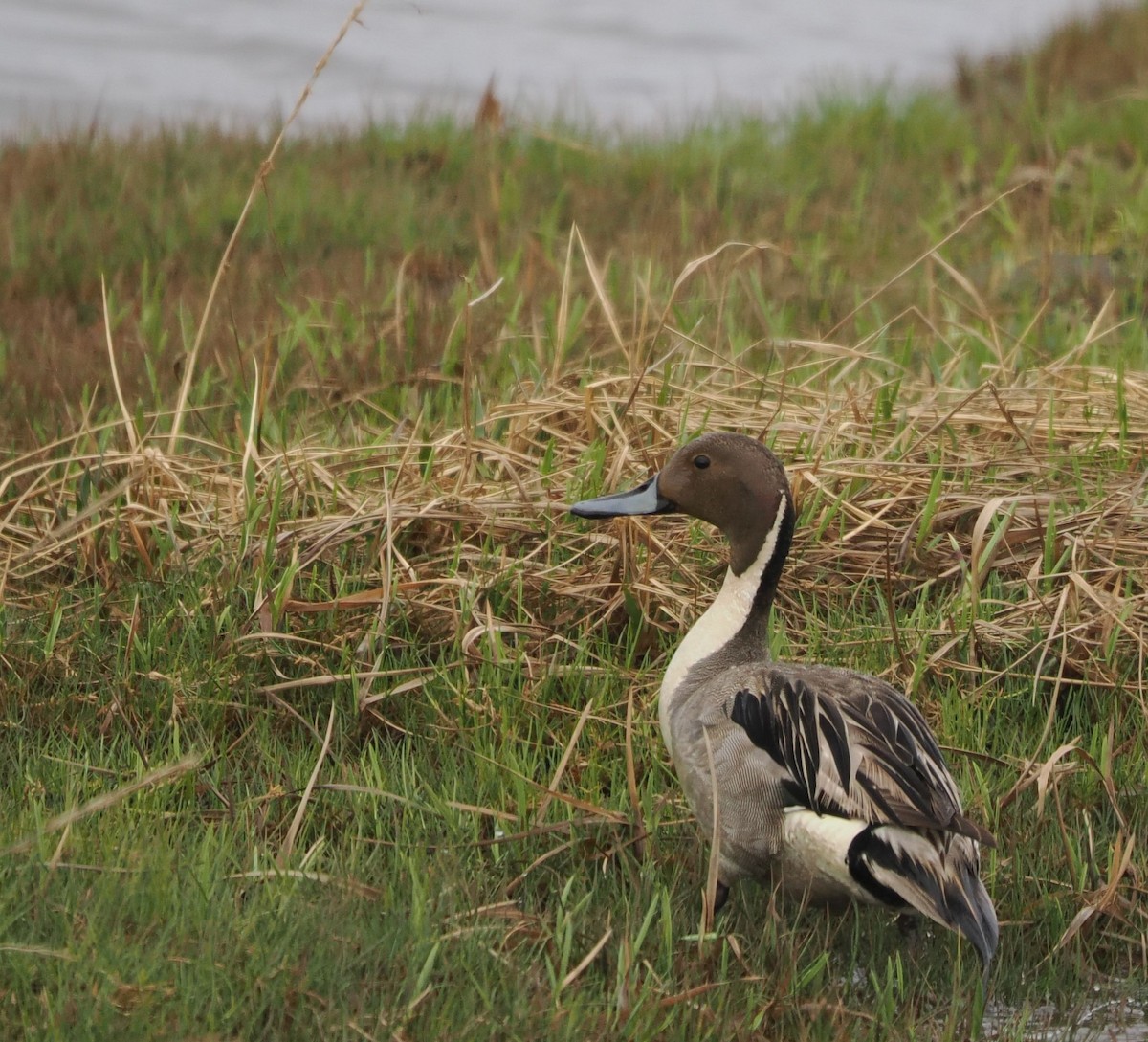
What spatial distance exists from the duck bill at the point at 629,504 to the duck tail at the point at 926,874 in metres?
0.94

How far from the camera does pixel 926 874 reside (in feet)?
9.68

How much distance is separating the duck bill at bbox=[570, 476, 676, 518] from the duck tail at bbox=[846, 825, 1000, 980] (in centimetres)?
94

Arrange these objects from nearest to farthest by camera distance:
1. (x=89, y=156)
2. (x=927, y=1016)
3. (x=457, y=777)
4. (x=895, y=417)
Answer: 1. (x=927, y=1016)
2. (x=457, y=777)
3. (x=895, y=417)
4. (x=89, y=156)

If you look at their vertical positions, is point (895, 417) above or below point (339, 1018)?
above

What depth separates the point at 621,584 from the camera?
4285 mm

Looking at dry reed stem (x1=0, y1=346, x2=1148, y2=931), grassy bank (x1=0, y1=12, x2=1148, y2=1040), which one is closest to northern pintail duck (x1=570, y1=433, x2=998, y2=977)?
grassy bank (x1=0, y1=12, x2=1148, y2=1040)

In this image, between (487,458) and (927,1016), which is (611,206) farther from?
(927,1016)

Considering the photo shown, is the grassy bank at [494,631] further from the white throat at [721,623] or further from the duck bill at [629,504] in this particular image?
the duck bill at [629,504]

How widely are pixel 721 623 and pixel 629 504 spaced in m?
0.34

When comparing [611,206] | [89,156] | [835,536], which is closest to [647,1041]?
[835,536]

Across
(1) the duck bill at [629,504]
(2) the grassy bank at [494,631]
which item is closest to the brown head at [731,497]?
(1) the duck bill at [629,504]

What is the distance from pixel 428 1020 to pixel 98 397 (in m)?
3.89

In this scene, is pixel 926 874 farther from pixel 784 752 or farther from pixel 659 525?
pixel 659 525

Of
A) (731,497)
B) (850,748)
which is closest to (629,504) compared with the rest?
(731,497)
